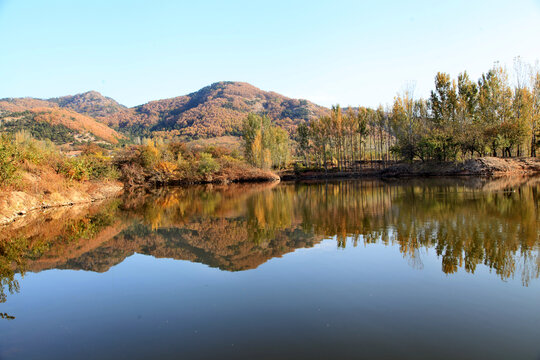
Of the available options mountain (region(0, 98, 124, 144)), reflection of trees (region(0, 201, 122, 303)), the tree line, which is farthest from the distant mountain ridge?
reflection of trees (region(0, 201, 122, 303))

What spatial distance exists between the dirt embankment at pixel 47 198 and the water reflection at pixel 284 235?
2.28 meters

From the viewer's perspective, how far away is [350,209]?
15.5 metres

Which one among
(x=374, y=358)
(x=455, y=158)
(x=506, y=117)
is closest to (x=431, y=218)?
(x=374, y=358)

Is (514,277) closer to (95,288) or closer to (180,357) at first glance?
(180,357)

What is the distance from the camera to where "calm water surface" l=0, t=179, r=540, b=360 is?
13.9 ft

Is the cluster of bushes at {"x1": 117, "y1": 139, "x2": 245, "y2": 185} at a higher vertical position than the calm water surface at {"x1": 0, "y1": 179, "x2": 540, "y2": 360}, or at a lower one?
higher

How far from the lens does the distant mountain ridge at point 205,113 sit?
129850mm

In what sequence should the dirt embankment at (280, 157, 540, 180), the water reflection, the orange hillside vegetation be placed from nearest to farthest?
the water reflection, the dirt embankment at (280, 157, 540, 180), the orange hillside vegetation

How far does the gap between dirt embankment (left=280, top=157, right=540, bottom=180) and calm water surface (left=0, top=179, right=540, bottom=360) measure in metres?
26.9

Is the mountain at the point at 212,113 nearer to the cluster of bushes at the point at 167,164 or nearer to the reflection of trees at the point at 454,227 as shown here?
the cluster of bushes at the point at 167,164

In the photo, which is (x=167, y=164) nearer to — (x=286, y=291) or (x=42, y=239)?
(x=42, y=239)

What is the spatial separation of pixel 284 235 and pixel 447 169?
116ft

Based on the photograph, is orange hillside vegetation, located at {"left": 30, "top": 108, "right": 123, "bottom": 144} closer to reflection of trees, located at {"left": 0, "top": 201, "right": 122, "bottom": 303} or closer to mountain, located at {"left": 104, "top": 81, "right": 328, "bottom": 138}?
mountain, located at {"left": 104, "top": 81, "right": 328, "bottom": 138}

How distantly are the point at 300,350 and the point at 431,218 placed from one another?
9334 millimetres
